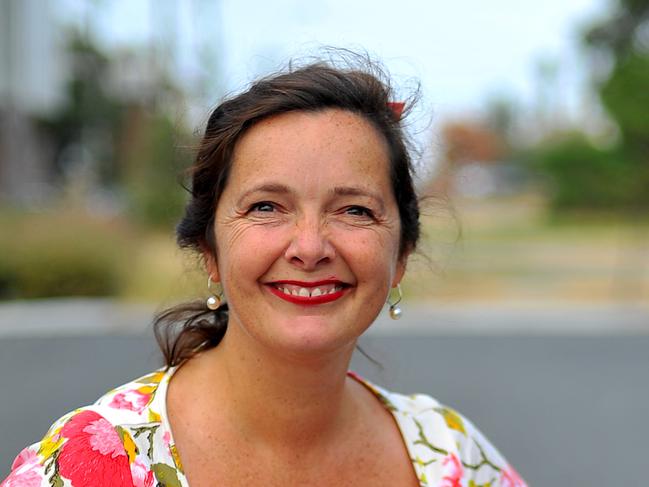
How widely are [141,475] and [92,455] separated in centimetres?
9

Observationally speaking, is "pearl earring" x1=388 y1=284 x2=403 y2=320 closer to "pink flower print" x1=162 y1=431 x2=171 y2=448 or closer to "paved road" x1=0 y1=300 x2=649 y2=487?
"pink flower print" x1=162 y1=431 x2=171 y2=448

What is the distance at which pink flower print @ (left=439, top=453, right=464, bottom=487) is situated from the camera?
1.94 metres

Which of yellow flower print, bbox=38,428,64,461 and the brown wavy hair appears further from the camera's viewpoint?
the brown wavy hair

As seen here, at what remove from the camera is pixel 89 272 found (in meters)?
13.4

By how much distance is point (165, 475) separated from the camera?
1.70 metres

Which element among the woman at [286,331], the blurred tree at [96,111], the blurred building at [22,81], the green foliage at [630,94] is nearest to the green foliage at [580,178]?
the green foliage at [630,94]

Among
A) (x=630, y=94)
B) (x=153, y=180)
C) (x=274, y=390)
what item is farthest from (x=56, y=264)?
(x=274, y=390)

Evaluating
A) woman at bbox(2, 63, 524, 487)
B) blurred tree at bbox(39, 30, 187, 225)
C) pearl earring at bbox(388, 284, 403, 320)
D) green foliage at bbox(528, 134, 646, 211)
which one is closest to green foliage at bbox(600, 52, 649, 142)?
green foliage at bbox(528, 134, 646, 211)

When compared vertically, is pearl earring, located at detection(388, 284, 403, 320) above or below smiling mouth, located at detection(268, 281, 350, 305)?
below

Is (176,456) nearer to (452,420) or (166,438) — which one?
(166,438)

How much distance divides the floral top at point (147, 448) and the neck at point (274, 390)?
0.13 metres

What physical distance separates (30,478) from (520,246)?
23.5 meters

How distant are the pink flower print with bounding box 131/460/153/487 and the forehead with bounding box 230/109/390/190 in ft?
1.77

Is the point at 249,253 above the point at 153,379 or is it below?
above
